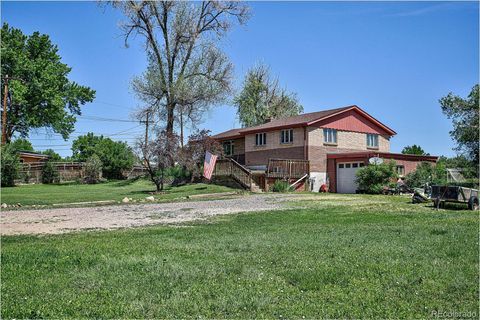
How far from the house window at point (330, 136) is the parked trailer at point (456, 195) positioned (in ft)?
67.8

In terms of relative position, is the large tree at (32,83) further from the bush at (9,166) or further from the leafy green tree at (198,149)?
the leafy green tree at (198,149)

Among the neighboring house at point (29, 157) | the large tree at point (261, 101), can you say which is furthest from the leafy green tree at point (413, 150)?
the neighboring house at point (29, 157)

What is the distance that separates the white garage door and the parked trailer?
17.6 meters

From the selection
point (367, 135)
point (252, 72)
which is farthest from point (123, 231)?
point (252, 72)

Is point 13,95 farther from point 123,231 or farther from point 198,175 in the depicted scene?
point 123,231

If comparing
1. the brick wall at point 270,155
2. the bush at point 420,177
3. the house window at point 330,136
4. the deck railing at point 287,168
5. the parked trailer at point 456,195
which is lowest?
the parked trailer at point 456,195

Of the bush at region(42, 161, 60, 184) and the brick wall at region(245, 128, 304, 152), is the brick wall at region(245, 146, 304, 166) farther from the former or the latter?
the bush at region(42, 161, 60, 184)

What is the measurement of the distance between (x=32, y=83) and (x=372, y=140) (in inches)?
1449

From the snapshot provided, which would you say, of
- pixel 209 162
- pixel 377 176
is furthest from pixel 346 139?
pixel 209 162

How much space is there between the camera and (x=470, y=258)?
6906 mm

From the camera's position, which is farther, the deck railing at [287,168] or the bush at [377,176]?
the deck railing at [287,168]

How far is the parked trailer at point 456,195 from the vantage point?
1672 centimetres

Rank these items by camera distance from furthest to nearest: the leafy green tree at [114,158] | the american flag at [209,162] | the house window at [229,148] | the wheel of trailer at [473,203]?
the leafy green tree at [114,158] < the house window at [229,148] < the american flag at [209,162] < the wheel of trailer at [473,203]

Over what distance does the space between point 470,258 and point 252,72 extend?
59356mm
